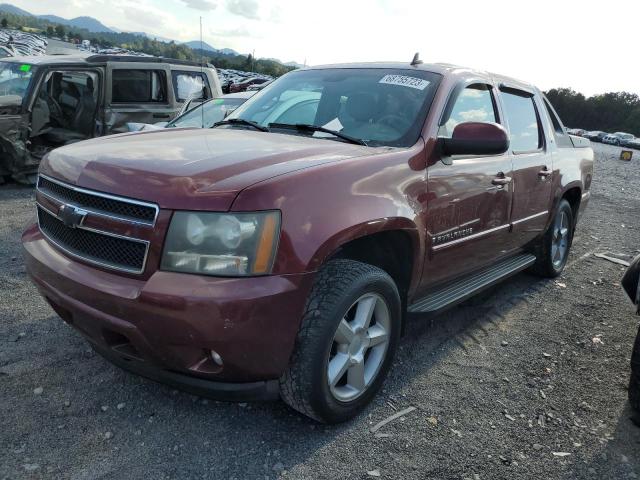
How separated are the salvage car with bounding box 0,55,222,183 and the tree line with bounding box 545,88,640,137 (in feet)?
259

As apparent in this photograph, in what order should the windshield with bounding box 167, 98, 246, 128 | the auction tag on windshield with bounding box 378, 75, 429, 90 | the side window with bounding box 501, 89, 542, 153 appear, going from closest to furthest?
the auction tag on windshield with bounding box 378, 75, 429, 90 → the side window with bounding box 501, 89, 542, 153 → the windshield with bounding box 167, 98, 246, 128

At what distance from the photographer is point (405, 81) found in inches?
131

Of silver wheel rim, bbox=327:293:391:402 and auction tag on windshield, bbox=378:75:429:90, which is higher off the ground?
auction tag on windshield, bbox=378:75:429:90

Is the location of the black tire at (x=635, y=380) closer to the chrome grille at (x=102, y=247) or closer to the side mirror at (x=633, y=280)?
the side mirror at (x=633, y=280)

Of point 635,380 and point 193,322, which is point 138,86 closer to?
point 193,322

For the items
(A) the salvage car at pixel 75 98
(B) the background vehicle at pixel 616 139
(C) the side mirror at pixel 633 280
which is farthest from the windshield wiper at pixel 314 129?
(B) the background vehicle at pixel 616 139

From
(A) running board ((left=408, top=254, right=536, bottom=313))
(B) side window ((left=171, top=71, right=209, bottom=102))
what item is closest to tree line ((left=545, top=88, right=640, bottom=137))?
(B) side window ((left=171, top=71, right=209, bottom=102))

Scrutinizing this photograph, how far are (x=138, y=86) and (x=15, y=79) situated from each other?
1.65 meters

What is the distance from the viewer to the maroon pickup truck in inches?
82.4

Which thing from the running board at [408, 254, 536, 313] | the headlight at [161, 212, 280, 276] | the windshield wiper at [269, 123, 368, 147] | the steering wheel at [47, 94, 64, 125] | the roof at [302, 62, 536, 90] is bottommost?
the steering wheel at [47, 94, 64, 125]

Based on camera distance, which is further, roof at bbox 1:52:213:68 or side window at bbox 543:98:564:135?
roof at bbox 1:52:213:68

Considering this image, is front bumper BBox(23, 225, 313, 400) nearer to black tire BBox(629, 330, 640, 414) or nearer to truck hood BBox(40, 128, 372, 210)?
truck hood BBox(40, 128, 372, 210)

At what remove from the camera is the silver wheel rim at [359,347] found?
252 centimetres

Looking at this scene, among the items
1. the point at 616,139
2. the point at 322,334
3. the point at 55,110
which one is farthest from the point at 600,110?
the point at 322,334
